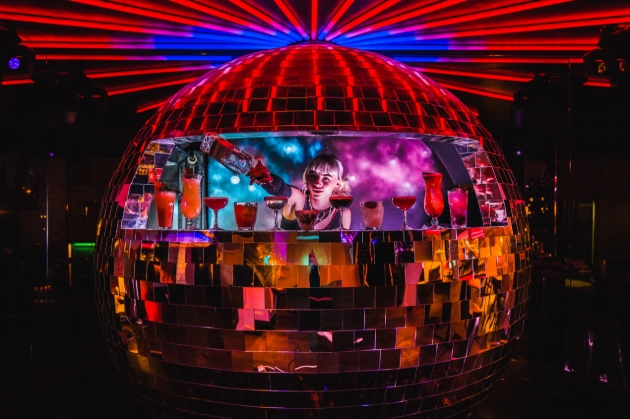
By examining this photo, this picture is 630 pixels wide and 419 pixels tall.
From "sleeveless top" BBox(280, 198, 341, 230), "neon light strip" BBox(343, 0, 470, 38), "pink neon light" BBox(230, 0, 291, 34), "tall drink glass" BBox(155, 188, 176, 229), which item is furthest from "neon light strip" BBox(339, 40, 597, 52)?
"tall drink glass" BBox(155, 188, 176, 229)

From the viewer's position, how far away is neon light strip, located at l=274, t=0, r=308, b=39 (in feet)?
11.9

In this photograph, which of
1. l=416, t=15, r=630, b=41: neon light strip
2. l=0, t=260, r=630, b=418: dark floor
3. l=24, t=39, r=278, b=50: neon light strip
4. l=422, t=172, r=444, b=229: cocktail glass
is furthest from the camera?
l=0, t=260, r=630, b=418: dark floor

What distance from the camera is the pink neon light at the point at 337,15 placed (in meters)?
3.62

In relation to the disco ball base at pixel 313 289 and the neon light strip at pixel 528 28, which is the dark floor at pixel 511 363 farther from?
the neon light strip at pixel 528 28

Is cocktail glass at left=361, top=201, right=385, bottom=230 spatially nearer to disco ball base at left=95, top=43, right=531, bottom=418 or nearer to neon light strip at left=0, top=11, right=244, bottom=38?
disco ball base at left=95, top=43, right=531, bottom=418

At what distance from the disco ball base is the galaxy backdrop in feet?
3.34

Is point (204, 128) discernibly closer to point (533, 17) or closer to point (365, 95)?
point (365, 95)

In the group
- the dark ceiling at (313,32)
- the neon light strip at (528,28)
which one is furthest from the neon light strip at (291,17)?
the neon light strip at (528,28)

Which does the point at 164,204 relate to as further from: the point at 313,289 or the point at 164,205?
the point at 313,289

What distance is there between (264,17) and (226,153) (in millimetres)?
955

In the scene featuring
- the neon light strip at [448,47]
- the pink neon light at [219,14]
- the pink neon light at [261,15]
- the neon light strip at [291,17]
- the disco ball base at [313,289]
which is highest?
the neon light strip at [291,17]

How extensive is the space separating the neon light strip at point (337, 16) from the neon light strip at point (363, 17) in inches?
2.7

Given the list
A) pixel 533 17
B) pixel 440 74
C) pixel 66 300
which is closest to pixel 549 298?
pixel 440 74

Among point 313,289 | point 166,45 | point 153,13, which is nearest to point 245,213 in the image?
point 313,289
